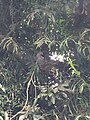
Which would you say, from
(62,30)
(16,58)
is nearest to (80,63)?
(62,30)

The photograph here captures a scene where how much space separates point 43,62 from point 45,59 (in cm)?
2

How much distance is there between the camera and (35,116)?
4.99 feet

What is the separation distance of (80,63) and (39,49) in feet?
0.70

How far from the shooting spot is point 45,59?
5.40ft

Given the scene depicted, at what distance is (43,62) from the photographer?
163cm

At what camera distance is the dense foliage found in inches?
62.2

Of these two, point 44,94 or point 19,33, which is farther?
point 19,33

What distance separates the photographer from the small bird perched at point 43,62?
163cm

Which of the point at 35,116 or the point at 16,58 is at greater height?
the point at 16,58

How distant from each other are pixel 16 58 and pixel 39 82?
16 cm

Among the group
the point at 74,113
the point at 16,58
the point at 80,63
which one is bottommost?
the point at 74,113

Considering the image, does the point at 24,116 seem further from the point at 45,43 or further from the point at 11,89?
the point at 45,43

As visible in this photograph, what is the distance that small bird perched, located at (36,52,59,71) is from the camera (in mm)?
1632

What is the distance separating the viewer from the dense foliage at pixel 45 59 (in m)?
1.58
